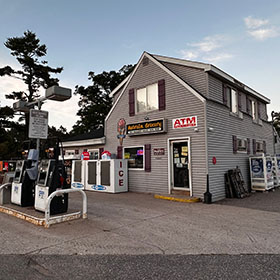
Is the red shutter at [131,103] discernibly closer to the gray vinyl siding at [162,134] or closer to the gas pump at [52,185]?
the gray vinyl siding at [162,134]

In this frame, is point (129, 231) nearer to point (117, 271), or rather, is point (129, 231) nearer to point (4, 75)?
point (117, 271)

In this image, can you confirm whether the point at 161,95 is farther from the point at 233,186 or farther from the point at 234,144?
the point at 233,186

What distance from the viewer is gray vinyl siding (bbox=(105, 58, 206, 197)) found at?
884 centimetres

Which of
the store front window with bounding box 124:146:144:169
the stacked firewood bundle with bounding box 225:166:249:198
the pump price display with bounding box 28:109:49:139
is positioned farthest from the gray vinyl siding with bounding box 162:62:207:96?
the pump price display with bounding box 28:109:49:139

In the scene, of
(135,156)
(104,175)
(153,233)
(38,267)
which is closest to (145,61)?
(135,156)

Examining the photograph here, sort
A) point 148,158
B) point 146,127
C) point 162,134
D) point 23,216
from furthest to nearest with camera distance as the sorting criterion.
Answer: point 146,127 < point 148,158 < point 162,134 < point 23,216

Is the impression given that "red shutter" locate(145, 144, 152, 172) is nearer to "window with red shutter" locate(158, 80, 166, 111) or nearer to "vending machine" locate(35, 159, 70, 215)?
"window with red shutter" locate(158, 80, 166, 111)

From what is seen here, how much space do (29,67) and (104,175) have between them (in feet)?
62.7

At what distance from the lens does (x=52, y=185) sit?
5691 millimetres

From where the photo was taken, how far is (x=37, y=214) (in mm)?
5859

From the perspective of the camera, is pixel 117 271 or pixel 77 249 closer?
pixel 117 271

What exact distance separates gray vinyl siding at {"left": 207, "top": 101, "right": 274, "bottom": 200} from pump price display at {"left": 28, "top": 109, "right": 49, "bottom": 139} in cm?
587

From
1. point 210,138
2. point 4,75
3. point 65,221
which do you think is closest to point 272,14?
point 210,138

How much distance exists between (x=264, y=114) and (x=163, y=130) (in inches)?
348
